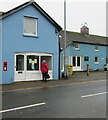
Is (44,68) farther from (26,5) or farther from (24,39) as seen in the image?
(26,5)

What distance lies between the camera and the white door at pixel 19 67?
566 inches

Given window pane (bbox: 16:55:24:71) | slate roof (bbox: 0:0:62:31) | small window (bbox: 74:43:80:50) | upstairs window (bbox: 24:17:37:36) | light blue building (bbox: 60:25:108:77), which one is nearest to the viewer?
slate roof (bbox: 0:0:62:31)

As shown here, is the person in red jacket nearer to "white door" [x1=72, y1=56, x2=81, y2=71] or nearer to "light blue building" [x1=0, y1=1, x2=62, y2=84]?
"light blue building" [x1=0, y1=1, x2=62, y2=84]

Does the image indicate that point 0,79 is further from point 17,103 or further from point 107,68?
point 107,68

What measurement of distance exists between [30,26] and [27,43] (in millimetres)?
1563

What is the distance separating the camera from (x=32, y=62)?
602 inches

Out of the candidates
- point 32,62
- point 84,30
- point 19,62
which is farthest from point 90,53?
point 19,62

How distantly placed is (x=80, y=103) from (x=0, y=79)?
26.6 feet

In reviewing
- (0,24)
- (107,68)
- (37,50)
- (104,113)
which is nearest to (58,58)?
(37,50)

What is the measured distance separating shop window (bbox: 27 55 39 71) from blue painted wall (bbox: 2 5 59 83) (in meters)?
0.62

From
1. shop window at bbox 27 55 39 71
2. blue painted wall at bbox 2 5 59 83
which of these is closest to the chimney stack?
blue painted wall at bbox 2 5 59 83

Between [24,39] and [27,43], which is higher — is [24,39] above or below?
above

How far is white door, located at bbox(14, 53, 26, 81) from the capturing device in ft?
47.2

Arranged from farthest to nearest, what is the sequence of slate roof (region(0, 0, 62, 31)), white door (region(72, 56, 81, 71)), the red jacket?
1. white door (region(72, 56, 81, 71))
2. the red jacket
3. slate roof (region(0, 0, 62, 31))
